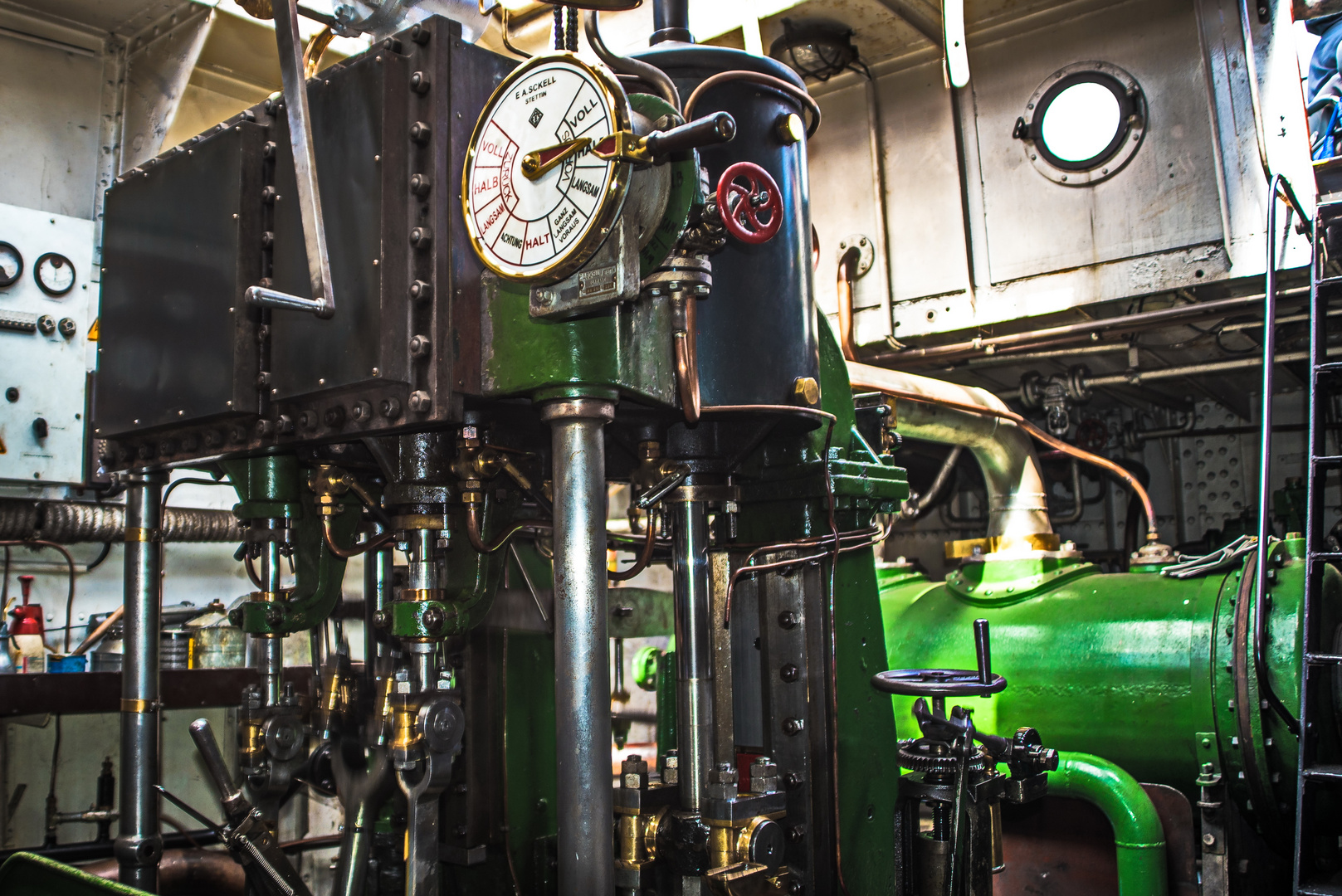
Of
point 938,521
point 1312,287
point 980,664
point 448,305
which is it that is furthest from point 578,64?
point 938,521

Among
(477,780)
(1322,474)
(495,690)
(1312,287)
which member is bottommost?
(477,780)

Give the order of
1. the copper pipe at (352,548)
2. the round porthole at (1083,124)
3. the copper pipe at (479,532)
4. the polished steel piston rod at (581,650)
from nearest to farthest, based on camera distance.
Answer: the polished steel piston rod at (581,650) → the copper pipe at (479,532) → the copper pipe at (352,548) → the round porthole at (1083,124)

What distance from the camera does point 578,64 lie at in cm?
190

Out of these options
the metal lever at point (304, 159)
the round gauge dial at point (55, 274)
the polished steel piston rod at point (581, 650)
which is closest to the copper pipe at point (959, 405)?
the polished steel piston rod at point (581, 650)

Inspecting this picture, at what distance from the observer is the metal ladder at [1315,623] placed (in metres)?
2.86

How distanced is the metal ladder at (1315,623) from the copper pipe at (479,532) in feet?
6.79

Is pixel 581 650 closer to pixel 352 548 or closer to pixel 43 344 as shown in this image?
pixel 352 548

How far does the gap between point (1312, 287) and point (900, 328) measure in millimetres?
2034

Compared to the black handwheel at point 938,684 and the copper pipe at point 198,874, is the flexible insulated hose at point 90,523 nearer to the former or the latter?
the copper pipe at point 198,874

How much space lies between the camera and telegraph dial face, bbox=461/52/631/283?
1856mm

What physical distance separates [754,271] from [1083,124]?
2.96 m

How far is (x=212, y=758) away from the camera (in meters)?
2.44

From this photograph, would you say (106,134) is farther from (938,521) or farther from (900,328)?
(938,521)

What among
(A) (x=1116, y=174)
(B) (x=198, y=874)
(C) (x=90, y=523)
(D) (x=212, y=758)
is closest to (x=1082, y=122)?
(A) (x=1116, y=174)
